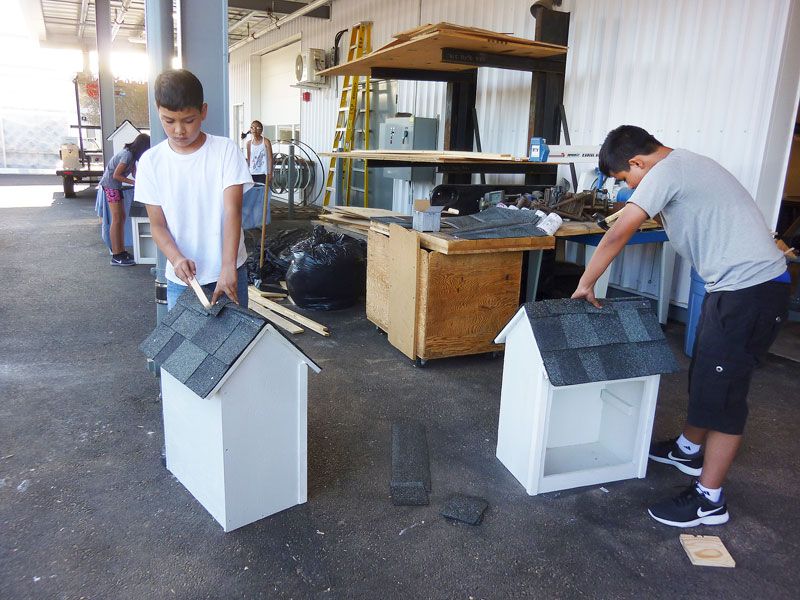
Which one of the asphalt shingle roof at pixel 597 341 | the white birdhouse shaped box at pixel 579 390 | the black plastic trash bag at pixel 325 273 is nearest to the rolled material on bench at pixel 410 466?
the white birdhouse shaped box at pixel 579 390

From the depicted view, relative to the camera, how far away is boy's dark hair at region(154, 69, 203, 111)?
214cm

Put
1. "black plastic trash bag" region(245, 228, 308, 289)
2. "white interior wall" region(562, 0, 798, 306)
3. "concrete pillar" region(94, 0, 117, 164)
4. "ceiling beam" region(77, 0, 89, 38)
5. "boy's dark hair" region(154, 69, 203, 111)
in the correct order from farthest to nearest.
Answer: "ceiling beam" region(77, 0, 89, 38) < "concrete pillar" region(94, 0, 117, 164) < "black plastic trash bag" region(245, 228, 308, 289) < "white interior wall" region(562, 0, 798, 306) < "boy's dark hair" region(154, 69, 203, 111)

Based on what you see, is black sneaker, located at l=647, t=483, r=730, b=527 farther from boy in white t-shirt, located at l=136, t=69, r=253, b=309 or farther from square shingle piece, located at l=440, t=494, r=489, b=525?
boy in white t-shirt, located at l=136, t=69, r=253, b=309

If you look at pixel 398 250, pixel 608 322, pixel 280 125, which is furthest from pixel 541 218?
pixel 280 125

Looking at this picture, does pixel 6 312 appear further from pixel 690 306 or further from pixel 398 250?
pixel 690 306

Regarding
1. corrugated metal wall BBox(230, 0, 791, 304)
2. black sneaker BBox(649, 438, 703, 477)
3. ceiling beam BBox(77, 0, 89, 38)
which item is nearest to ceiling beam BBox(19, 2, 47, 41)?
ceiling beam BBox(77, 0, 89, 38)

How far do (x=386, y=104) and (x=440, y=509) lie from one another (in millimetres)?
8366

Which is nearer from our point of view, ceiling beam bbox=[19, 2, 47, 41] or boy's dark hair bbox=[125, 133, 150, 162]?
boy's dark hair bbox=[125, 133, 150, 162]

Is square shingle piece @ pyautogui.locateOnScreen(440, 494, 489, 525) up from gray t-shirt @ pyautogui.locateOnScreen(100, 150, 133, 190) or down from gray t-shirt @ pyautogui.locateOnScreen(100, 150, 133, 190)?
down

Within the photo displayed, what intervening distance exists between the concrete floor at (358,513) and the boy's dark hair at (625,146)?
1.40 meters

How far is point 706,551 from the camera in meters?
2.24

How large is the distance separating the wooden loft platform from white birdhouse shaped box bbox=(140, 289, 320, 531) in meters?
3.15

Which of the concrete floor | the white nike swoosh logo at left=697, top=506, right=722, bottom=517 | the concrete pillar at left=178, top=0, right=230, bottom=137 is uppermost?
the concrete pillar at left=178, top=0, right=230, bottom=137

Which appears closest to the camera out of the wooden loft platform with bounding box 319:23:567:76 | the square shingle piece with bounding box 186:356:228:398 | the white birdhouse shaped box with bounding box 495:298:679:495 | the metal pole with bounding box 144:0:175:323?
the square shingle piece with bounding box 186:356:228:398
